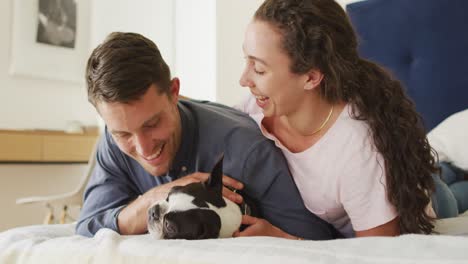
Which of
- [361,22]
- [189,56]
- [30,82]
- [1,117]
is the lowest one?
[1,117]

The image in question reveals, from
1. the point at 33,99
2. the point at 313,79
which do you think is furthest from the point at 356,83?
the point at 33,99

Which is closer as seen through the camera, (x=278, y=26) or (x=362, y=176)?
(x=362, y=176)

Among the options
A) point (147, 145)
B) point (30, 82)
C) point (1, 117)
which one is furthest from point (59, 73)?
point (147, 145)

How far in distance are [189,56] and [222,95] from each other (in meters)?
0.61

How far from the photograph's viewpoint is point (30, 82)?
11.1 ft

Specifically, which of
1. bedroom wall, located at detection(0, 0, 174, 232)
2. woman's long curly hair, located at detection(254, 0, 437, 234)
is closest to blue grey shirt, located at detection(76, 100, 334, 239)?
woman's long curly hair, located at detection(254, 0, 437, 234)

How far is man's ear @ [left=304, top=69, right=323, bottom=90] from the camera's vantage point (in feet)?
3.94

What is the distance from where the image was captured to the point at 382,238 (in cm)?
83

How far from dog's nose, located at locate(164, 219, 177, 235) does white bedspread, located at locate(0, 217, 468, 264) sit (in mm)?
59

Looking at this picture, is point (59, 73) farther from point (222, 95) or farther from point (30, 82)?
point (222, 95)

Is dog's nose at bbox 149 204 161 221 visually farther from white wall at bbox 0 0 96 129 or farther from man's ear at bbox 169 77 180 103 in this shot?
white wall at bbox 0 0 96 129

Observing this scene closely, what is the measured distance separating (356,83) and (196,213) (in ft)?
1.62

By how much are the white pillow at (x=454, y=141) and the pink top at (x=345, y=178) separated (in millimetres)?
710

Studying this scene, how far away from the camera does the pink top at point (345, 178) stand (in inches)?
42.7
